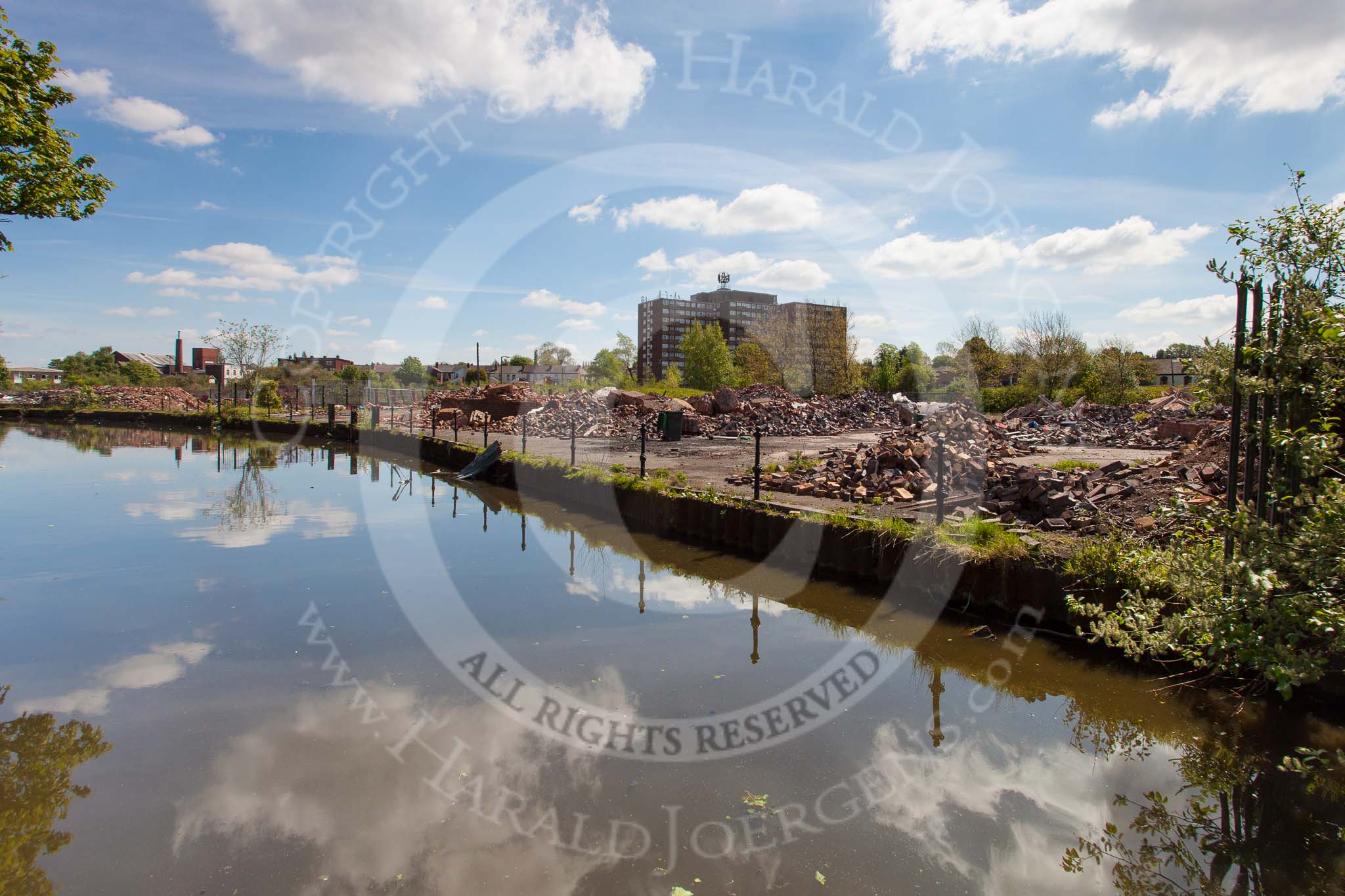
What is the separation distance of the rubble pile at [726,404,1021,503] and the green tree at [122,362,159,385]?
7938cm

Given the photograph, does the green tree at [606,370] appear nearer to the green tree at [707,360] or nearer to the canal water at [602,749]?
the green tree at [707,360]

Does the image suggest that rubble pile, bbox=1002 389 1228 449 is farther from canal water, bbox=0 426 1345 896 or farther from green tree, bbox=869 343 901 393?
green tree, bbox=869 343 901 393

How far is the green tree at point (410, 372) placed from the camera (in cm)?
10625

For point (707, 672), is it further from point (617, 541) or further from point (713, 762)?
point (617, 541)

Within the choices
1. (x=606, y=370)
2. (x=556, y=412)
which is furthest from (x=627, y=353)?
(x=556, y=412)

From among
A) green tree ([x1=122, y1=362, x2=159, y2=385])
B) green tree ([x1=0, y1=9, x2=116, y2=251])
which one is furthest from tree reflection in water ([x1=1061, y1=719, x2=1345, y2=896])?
green tree ([x1=122, y1=362, x2=159, y2=385])

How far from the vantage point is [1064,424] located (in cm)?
2400

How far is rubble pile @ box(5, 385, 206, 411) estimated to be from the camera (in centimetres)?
4528

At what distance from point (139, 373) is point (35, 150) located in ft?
251

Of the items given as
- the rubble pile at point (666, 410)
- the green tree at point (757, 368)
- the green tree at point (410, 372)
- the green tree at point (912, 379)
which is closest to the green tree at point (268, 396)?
the rubble pile at point (666, 410)

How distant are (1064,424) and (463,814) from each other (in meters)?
25.1

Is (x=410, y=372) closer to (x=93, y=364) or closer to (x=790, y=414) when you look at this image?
A: (x=93, y=364)

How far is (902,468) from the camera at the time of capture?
10.3 meters

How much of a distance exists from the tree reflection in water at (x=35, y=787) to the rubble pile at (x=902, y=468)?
834cm
